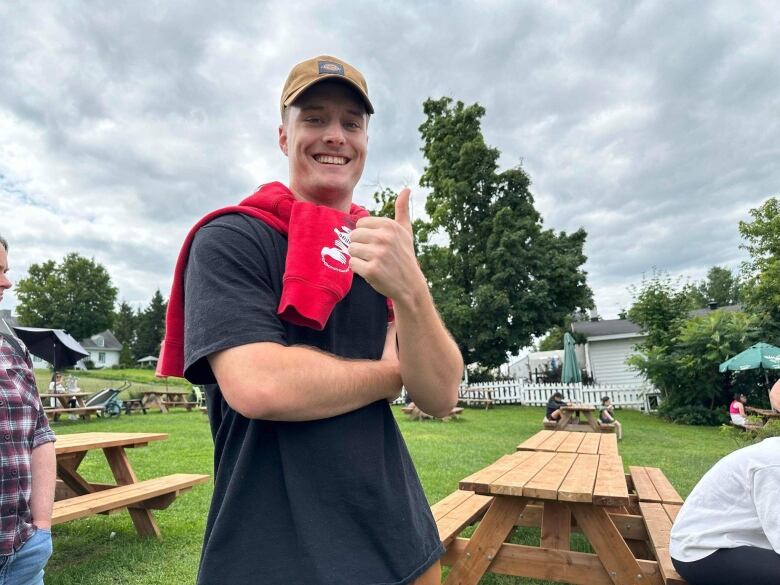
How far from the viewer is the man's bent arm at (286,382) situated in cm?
94

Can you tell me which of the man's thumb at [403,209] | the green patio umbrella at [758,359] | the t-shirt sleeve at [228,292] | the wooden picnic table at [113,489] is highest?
the man's thumb at [403,209]

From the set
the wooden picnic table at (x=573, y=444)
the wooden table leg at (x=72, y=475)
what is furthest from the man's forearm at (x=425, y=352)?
the wooden table leg at (x=72, y=475)

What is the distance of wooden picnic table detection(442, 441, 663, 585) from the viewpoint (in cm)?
302

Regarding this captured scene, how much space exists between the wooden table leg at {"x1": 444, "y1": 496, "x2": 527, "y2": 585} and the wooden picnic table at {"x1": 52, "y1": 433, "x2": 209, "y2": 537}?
8.99ft

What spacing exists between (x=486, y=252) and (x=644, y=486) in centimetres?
2084

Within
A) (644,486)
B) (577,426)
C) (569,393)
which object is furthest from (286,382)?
(569,393)

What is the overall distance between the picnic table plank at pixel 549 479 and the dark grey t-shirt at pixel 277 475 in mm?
2074

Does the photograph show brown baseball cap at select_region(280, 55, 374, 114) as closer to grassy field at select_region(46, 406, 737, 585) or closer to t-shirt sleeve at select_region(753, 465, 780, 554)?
t-shirt sleeve at select_region(753, 465, 780, 554)

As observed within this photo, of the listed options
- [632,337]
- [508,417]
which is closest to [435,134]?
[632,337]

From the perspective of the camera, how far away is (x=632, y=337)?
26188 mm

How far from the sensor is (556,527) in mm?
3516

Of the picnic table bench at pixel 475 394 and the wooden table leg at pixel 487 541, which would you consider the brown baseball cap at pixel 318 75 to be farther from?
the picnic table bench at pixel 475 394

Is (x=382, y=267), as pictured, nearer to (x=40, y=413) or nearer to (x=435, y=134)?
(x=40, y=413)

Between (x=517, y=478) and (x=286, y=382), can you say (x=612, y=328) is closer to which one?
(x=517, y=478)
